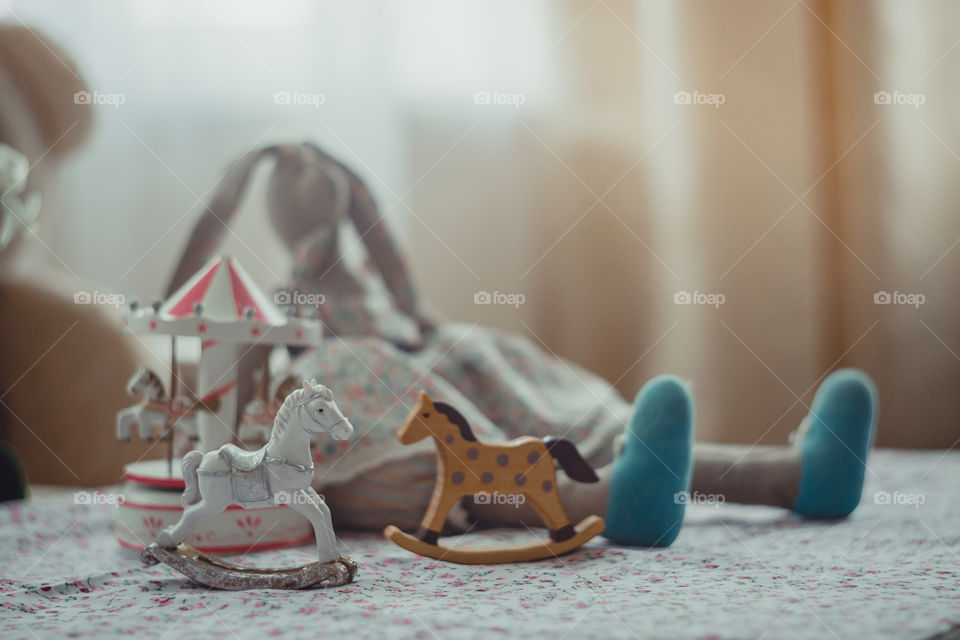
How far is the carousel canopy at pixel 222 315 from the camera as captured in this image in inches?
36.2

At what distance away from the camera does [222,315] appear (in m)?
0.94

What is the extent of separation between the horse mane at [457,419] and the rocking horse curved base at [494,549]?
0.12m

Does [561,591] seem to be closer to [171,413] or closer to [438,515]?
[438,515]

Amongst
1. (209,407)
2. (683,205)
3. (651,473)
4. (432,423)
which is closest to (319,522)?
(432,423)

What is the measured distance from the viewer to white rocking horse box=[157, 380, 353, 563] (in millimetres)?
771

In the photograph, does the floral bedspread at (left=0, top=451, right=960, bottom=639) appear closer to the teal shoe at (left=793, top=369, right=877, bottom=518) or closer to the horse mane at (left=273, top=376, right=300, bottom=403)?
the teal shoe at (left=793, top=369, right=877, bottom=518)

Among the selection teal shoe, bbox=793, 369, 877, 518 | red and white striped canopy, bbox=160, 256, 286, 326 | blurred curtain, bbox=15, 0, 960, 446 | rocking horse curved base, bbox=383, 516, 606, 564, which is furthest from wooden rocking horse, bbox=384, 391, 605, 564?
blurred curtain, bbox=15, 0, 960, 446

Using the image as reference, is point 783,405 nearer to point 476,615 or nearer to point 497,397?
point 497,397

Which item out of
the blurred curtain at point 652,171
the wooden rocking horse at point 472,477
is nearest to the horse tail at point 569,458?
the wooden rocking horse at point 472,477

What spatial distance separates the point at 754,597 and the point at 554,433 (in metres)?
0.51

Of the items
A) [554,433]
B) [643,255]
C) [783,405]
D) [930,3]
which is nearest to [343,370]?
[554,433]

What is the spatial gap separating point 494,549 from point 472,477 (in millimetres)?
80

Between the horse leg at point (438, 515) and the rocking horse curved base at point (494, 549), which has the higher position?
the horse leg at point (438, 515)

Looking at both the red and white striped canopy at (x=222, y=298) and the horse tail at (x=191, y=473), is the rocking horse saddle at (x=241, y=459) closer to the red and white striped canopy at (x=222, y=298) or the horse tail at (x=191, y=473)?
the horse tail at (x=191, y=473)
